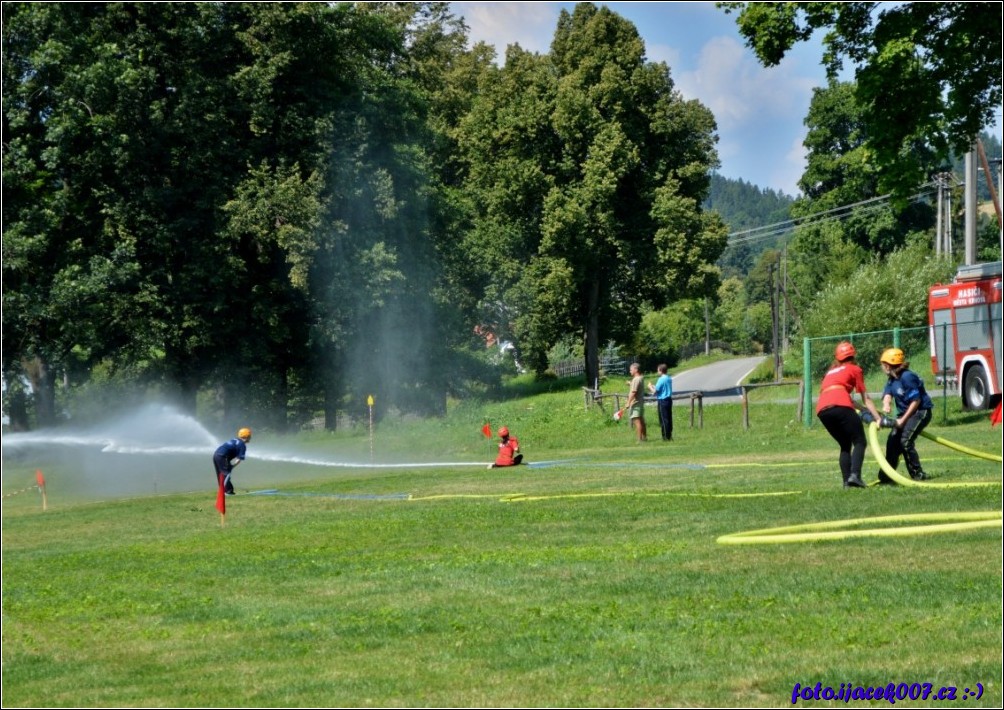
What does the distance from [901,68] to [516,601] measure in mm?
15589

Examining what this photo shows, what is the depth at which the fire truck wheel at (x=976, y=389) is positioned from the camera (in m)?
32.3

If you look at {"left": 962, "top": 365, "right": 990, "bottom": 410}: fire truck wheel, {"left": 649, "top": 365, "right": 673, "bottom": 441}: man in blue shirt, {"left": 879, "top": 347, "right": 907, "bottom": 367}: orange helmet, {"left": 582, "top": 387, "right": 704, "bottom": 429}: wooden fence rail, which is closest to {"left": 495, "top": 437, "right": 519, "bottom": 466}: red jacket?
{"left": 649, "top": 365, "right": 673, "bottom": 441}: man in blue shirt

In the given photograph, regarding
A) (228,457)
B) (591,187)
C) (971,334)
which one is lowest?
(228,457)

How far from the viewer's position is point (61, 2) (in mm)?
42125

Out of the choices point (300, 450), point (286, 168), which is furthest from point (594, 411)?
point (286, 168)

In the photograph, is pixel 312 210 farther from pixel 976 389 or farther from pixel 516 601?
pixel 516 601

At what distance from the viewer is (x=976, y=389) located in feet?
108

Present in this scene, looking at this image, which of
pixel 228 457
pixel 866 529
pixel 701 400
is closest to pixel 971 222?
pixel 701 400

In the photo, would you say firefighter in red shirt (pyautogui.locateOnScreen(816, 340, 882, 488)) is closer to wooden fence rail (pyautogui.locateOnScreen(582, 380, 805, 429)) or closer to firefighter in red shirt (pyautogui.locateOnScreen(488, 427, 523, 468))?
firefighter in red shirt (pyautogui.locateOnScreen(488, 427, 523, 468))

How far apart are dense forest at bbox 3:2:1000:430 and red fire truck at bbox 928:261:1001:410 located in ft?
16.3

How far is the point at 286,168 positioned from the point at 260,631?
3780 cm

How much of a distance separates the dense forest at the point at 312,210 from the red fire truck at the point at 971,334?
16.3 ft

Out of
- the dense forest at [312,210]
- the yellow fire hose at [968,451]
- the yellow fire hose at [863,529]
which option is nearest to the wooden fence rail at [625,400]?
the dense forest at [312,210]

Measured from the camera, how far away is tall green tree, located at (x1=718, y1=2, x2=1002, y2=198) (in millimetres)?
22219
